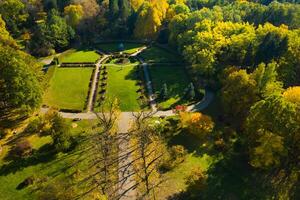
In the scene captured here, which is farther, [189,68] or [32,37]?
[32,37]

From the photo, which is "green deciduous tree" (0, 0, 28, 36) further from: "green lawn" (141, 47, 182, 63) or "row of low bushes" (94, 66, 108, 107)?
"green lawn" (141, 47, 182, 63)

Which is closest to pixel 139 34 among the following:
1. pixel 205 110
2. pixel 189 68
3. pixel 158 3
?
pixel 158 3

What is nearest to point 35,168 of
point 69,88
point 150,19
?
point 69,88

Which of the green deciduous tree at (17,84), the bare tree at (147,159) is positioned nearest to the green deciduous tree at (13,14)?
the green deciduous tree at (17,84)

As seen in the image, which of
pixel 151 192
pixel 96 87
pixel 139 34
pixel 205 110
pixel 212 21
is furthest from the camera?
pixel 139 34

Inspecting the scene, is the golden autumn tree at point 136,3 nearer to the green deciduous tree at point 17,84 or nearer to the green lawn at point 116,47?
the green lawn at point 116,47

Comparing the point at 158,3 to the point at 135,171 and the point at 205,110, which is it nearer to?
the point at 205,110

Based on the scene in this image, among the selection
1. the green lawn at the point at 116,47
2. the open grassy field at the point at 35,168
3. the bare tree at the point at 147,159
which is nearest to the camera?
the bare tree at the point at 147,159
